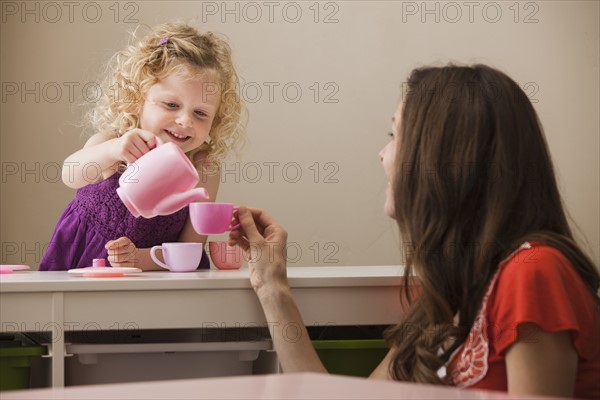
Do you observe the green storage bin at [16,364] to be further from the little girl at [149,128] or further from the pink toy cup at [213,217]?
the little girl at [149,128]

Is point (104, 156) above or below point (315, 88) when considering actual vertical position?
below

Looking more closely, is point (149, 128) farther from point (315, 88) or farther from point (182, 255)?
point (315, 88)

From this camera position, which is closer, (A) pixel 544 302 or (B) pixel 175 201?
(A) pixel 544 302

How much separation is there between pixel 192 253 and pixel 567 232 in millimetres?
690

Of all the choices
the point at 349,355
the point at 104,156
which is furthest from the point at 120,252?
the point at 349,355

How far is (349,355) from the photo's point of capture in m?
1.38

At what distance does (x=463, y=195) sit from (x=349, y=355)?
13.2 inches

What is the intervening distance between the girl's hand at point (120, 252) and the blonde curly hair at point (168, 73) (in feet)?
1.65

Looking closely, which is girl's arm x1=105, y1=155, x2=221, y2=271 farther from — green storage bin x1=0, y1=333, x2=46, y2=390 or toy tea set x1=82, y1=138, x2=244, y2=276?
green storage bin x1=0, y1=333, x2=46, y2=390

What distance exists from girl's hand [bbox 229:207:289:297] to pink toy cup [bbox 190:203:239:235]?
20 mm

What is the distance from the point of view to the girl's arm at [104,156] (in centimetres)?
169

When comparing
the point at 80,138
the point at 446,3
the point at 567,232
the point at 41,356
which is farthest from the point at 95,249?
the point at 446,3

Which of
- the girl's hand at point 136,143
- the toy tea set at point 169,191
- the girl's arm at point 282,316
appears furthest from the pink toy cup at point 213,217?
the girl's hand at point 136,143

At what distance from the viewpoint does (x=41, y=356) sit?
4.20 feet
